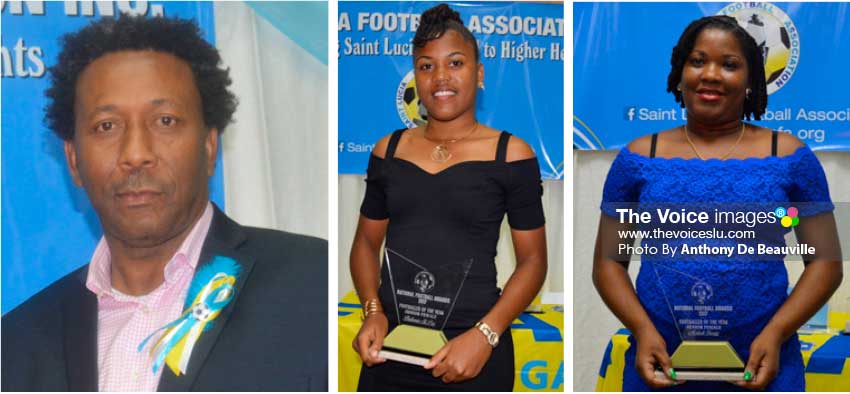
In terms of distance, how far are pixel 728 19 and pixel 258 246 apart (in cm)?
181

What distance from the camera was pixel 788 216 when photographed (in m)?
2.56

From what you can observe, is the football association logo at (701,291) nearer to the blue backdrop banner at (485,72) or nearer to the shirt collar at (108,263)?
the blue backdrop banner at (485,72)

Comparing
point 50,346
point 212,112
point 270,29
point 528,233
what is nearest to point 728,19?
point 528,233

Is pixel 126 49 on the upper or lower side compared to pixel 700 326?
upper

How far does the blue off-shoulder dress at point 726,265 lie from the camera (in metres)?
2.52

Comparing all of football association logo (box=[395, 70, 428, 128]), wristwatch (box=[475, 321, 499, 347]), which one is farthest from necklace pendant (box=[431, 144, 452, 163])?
wristwatch (box=[475, 321, 499, 347])

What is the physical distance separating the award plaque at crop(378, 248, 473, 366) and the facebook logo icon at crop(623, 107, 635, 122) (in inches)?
29.6

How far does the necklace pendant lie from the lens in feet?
8.54

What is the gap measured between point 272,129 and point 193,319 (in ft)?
2.39

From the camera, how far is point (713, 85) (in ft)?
8.22

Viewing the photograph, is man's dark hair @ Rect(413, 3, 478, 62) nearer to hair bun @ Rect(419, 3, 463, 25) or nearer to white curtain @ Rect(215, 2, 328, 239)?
hair bun @ Rect(419, 3, 463, 25)

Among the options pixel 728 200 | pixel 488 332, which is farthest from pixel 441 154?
pixel 728 200

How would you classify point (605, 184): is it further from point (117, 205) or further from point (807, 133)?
point (117, 205)

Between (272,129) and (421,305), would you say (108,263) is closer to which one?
(272,129)
